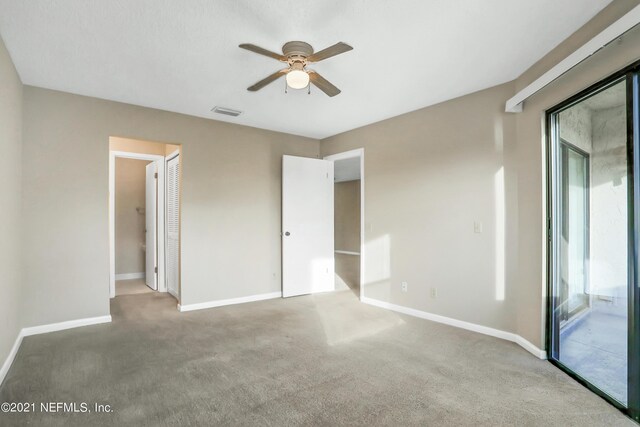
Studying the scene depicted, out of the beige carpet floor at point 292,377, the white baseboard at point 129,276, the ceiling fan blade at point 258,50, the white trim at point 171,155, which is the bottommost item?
the beige carpet floor at point 292,377

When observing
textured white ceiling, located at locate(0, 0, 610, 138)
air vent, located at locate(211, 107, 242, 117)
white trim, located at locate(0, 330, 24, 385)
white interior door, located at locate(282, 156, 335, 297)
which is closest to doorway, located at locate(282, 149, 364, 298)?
white interior door, located at locate(282, 156, 335, 297)

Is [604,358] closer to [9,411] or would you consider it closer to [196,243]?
[9,411]

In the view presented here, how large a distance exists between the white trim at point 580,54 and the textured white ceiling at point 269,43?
0.23 m

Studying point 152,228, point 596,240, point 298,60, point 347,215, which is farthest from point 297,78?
point 347,215

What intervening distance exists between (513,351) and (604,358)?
719mm

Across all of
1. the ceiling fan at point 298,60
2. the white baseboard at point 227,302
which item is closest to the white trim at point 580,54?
the ceiling fan at point 298,60

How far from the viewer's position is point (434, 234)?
395 centimetres

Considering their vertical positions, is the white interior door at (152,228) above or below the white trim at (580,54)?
below

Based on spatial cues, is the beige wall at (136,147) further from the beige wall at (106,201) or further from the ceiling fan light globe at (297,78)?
the ceiling fan light globe at (297,78)

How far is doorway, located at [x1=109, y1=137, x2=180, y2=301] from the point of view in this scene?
→ 505 centimetres

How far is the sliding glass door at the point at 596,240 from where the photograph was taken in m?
2.10

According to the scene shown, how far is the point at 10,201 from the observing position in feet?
9.43

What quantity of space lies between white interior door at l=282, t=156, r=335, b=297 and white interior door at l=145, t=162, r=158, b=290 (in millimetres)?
2153

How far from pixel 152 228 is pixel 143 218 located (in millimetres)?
1370
